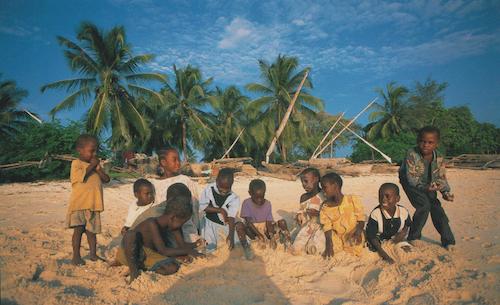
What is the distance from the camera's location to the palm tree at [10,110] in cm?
2092

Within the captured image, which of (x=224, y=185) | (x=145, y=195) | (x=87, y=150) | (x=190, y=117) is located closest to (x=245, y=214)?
(x=224, y=185)

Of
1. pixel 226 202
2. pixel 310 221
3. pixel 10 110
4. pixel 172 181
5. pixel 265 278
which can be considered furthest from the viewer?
pixel 10 110

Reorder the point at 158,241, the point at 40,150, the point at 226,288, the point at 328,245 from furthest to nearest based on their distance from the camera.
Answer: the point at 40,150, the point at 328,245, the point at 158,241, the point at 226,288

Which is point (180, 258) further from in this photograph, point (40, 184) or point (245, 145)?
point (245, 145)

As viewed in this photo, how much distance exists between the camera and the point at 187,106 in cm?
2408

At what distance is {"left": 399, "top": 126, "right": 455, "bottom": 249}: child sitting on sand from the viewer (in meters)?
3.65

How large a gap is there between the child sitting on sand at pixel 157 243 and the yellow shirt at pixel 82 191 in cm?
67

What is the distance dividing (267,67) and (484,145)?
23.4 m

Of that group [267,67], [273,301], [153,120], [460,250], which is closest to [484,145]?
[267,67]

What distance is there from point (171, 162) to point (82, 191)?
102 cm

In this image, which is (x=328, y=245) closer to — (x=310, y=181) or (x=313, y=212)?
(x=313, y=212)

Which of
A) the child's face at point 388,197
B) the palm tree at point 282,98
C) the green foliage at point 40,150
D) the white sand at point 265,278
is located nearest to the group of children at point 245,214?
the child's face at point 388,197

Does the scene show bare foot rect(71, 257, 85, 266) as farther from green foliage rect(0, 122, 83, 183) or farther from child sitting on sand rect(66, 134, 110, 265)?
green foliage rect(0, 122, 83, 183)

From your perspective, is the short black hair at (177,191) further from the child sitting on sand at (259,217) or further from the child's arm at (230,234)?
the child sitting on sand at (259,217)
